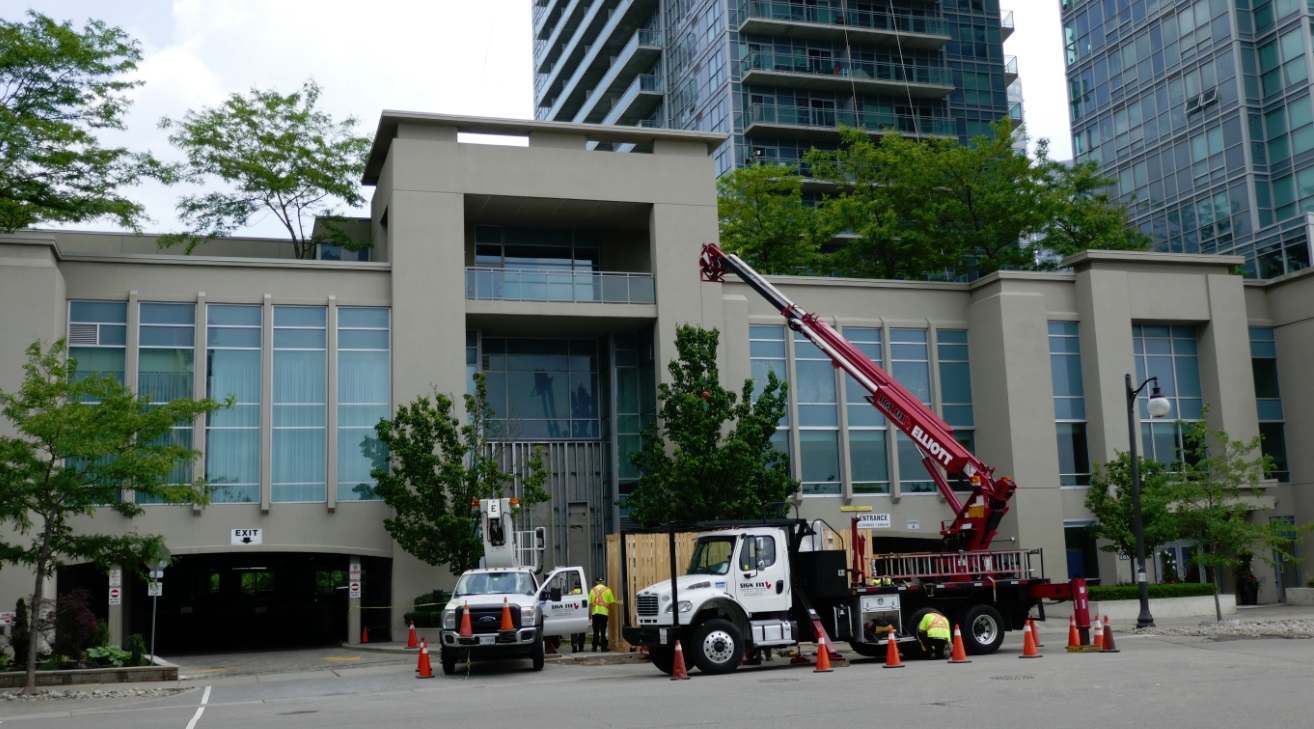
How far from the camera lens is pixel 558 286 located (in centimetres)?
3653

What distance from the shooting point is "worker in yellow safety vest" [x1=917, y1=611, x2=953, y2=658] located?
22.4 meters

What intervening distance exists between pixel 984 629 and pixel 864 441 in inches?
617

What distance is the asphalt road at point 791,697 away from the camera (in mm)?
14008

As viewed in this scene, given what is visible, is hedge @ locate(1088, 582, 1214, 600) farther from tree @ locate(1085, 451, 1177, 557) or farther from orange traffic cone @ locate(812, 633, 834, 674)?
orange traffic cone @ locate(812, 633, 834, 674)

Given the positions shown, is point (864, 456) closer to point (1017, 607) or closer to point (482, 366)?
point (482, 366)

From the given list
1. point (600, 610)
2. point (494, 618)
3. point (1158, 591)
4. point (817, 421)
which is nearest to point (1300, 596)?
point (1158, 591)

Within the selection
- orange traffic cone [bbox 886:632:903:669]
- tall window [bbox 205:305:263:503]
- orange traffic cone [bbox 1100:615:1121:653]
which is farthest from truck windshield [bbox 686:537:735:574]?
tall window [bbox 205:305:263:503]

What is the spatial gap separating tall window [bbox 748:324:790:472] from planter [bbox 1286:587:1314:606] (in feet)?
52.0

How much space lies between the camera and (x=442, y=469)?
1275 inches

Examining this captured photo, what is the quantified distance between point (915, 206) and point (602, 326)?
54.5 feet

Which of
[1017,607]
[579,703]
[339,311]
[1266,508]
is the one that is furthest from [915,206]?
[579,703]

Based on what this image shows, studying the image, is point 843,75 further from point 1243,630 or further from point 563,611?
point 563,611

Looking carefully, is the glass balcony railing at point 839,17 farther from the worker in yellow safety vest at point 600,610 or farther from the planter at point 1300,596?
the worker in yellow safety vest at point 600,610

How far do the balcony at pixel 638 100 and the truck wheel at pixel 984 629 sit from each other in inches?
2494
